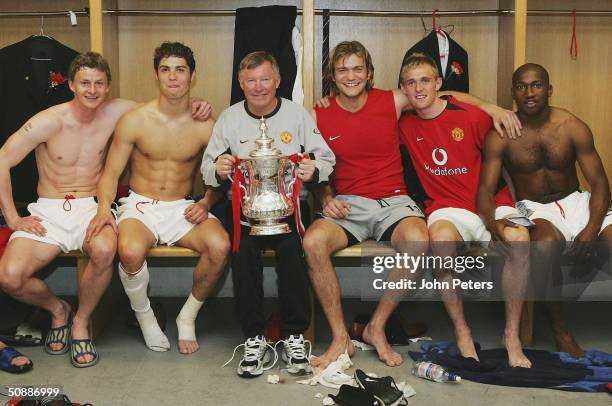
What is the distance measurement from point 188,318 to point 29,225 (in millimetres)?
826

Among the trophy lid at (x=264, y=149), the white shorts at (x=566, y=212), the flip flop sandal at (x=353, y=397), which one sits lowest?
the flip flop sandal at (x=353, y=397)

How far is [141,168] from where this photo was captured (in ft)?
12.1

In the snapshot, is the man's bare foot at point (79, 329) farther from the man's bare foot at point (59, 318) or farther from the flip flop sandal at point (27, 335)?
the flip flop sandal at point (27, 335)

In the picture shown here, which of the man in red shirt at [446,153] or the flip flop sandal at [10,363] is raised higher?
the man in red shirt at [446,153]

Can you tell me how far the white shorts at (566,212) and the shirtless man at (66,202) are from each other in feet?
5.23

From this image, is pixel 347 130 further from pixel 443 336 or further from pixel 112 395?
pixel 112 395

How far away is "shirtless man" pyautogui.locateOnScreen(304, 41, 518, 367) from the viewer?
11.0 ft

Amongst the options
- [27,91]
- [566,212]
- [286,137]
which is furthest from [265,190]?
[27,91]

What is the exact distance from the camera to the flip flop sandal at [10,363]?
10.5 feet

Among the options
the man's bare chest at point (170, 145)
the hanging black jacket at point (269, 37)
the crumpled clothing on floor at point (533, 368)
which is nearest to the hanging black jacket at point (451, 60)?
the hanging black jacket at point (269, 37)

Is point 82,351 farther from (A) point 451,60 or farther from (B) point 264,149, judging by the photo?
(A) point 451,60

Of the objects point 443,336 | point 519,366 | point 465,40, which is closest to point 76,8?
point 465,40

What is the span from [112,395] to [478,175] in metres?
1.92

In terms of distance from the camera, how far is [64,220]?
3.51 m
